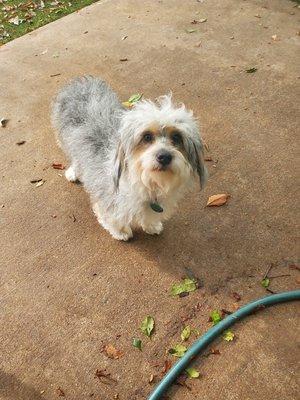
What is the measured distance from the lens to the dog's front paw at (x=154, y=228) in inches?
155

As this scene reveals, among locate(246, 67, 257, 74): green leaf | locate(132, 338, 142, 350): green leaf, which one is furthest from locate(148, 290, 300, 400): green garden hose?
locate(246, 67, 257, 74): green leaf

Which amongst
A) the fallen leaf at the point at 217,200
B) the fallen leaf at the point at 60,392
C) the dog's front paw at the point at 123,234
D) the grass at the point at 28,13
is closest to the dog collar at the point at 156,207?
the dog's front paw at the point at 123,234

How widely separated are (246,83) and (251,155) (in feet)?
4.86

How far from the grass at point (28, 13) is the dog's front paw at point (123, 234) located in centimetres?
492

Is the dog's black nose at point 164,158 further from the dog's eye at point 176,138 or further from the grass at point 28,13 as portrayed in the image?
the grass at point 28,13

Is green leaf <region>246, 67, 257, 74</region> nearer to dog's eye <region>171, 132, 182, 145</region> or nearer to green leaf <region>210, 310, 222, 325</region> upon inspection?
dog's eye <region>171, 132, 182, 145</region>

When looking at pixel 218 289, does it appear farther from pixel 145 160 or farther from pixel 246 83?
pixel 246 83

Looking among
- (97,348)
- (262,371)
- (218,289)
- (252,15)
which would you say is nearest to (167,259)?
(218,289)

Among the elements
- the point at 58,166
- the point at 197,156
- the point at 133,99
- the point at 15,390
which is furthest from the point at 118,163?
the point at 133,99

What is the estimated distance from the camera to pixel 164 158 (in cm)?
300

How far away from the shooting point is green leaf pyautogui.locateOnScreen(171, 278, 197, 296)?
361 cm

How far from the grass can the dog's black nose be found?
5496 mm

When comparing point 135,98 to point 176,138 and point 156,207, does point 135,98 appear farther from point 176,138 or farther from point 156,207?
point 176,138

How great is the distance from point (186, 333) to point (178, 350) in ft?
0.51
